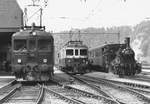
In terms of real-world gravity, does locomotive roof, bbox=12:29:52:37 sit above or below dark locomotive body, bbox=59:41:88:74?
above

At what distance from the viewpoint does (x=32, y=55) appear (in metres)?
19.5

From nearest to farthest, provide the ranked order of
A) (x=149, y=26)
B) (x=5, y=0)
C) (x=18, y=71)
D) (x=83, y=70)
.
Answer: (x=18, y=71) < (x=83, y=70) < (x=5, y=0) < (x=149, y=26)

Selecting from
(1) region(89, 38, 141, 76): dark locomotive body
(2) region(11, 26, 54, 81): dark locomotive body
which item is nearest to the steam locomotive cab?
(1) region(89, 38, 141, 76): dark locomotive body

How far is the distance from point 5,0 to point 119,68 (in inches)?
529

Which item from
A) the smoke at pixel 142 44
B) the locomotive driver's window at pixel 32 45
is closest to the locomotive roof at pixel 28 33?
the locomotive driver's window at pixel 32 45

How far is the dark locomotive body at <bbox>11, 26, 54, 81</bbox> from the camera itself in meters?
19.2

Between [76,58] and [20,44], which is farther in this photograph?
[76,58]

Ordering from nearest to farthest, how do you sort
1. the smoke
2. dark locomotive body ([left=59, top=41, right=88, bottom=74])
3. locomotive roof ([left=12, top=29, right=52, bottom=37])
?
locomotive roof ([left=12, top=29, right=52, bottom=37])
dark locomotive body ([left=59, top=41, right=88, bottom=74])
the smoke

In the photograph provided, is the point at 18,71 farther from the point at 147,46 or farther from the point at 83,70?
the point at 147,46

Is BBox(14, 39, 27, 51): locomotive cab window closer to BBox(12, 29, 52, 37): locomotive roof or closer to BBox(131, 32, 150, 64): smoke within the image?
BBox(12, 29, 52, 37): locomotive roof

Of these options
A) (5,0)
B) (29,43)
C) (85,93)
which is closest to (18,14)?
(5,0)

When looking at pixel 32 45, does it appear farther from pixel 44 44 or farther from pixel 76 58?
pixel 76 58

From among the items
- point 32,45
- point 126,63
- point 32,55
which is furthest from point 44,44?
point 126,63

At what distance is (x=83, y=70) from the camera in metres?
31.7
